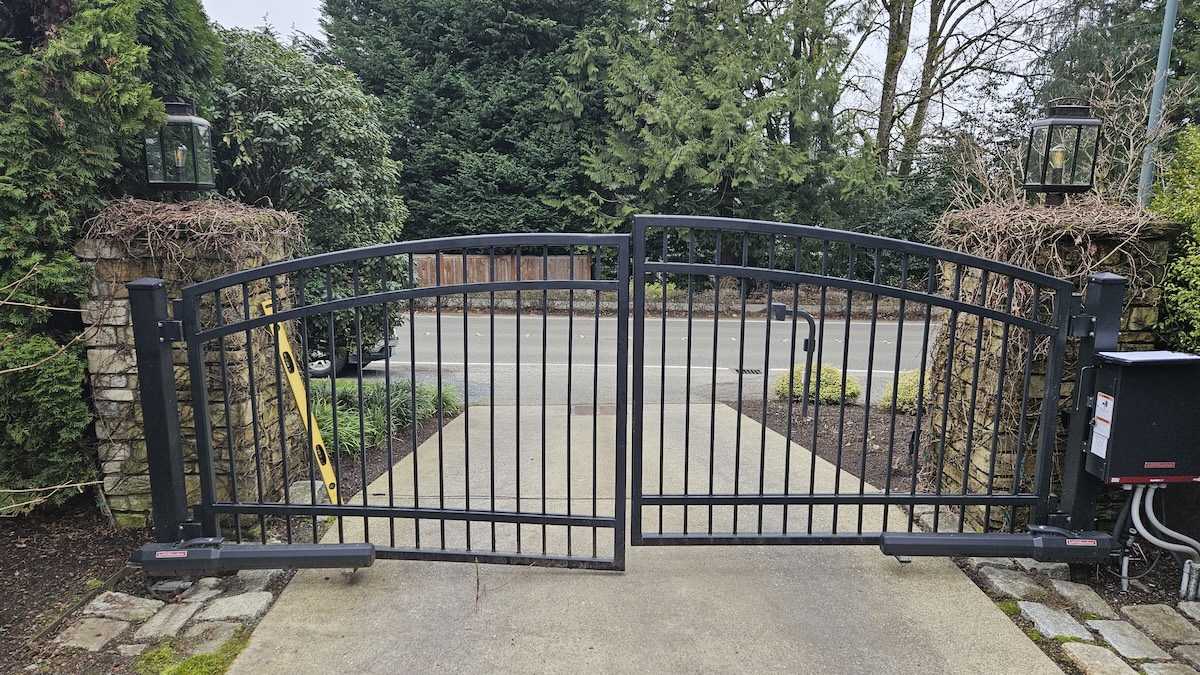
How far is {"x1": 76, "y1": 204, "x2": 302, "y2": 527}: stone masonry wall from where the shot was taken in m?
2.97

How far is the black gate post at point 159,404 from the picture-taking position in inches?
104

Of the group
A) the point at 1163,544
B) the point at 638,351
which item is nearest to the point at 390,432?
the point at 638,351

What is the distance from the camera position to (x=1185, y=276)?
2.94m

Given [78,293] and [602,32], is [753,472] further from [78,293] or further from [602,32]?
[602,32]

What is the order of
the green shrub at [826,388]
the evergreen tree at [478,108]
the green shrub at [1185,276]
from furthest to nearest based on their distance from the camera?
the evergreen tree at [478,108]
the green shrub at [826,388]
the green shrub at [1185,276]

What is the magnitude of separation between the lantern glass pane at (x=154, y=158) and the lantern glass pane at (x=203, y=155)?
0.16 meters

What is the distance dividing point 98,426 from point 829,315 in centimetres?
1437

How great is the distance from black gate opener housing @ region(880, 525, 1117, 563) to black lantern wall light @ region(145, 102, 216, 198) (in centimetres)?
377

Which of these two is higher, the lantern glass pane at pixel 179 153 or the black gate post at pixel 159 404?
the lantern glass pane at pixel 179 153

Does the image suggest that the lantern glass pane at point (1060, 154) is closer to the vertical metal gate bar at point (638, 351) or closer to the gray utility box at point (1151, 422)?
the gray utility box at point (1151, 422)

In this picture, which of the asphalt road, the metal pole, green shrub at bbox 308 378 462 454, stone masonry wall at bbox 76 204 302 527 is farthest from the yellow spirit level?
the metal pole

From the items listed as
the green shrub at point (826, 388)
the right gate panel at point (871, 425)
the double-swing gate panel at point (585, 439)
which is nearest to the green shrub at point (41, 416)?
the double-swing gate panel at point (585, 439)

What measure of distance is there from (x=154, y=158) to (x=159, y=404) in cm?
130

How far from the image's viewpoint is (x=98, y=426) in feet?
10.2
